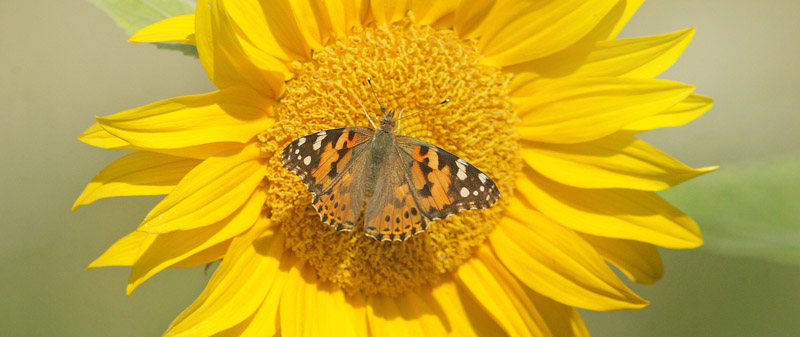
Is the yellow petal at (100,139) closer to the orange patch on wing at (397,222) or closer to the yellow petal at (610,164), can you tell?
the orange patch on wing at (397,222)

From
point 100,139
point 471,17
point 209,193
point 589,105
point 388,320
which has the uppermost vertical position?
point 471,17

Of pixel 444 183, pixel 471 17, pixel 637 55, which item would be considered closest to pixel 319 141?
pixel 444 183

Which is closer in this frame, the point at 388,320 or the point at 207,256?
the point at 207,256

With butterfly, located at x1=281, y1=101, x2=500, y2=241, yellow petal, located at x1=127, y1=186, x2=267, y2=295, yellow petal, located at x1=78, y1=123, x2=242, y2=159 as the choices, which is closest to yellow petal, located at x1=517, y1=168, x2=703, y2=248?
butterfly, located at x1=281, y1=101, x2=500, y2=241

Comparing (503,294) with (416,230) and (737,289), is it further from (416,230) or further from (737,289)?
(737,289)

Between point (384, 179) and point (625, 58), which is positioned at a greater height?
point (625, 58)

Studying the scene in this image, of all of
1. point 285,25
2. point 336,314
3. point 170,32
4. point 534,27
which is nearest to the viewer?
point 170,32

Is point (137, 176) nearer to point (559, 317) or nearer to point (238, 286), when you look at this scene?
point (238, 286)

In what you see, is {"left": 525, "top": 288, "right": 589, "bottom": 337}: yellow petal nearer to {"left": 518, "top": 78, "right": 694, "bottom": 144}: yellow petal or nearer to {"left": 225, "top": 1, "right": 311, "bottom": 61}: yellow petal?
{"left": 518, "top": 78, "right": 694, "bottom": 144}: yellow petal

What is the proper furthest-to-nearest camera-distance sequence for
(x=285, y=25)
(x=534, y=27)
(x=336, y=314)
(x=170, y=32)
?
(x=336, y=314)
(x=534, y=27)
(x=285, y=25)
(x=170, y=32)
